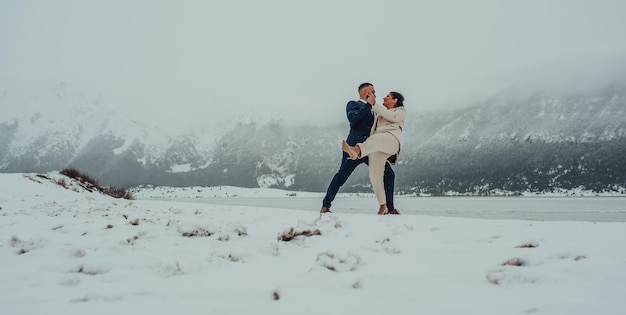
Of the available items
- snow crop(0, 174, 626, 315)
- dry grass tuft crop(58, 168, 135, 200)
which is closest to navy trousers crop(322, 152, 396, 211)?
snow crop(0, 174, 626, 315)

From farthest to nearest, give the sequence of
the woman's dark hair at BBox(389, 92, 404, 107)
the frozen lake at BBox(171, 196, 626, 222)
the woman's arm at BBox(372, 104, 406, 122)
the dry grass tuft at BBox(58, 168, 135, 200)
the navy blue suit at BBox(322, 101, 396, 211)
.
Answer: the dry grass tuft at BBox(58, 168, 135, 200) → the frozen lake at BBox(171, 196, 626, 222) → the woman's dark hair at BBox(389, 92, 404, 107) → the navy blue suit at BBox(322, 101, 396, 211) → the woman's arm at BBox(372, 104, 406, 122)

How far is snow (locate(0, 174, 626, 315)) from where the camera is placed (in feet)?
5.02

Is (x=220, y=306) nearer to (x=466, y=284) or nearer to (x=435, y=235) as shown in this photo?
(x=466, y=284)

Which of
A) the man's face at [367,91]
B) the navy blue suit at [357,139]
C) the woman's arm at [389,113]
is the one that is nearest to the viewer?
the woman's arm at [389,113]

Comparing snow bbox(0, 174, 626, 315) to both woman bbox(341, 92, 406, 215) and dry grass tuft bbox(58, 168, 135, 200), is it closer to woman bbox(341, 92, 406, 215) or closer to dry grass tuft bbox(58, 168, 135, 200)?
woman bbox(341, 92, 406, 215)

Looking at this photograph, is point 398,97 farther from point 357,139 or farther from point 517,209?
point 517,209

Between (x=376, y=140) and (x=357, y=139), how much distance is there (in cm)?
69

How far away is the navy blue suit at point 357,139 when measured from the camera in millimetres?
Result: 6672

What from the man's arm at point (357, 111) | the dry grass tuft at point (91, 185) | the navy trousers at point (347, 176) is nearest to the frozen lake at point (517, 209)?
the navy trousers at point (347, 176)

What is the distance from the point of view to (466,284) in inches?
71.5

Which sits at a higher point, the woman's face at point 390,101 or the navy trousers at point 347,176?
the woman's face at point 390,101

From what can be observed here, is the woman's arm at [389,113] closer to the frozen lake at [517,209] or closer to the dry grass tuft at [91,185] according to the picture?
the frozen lake at [517,209]

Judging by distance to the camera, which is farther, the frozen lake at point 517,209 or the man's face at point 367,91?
the frozen lake at point 517,209

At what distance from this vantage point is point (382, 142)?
20.6 ft
